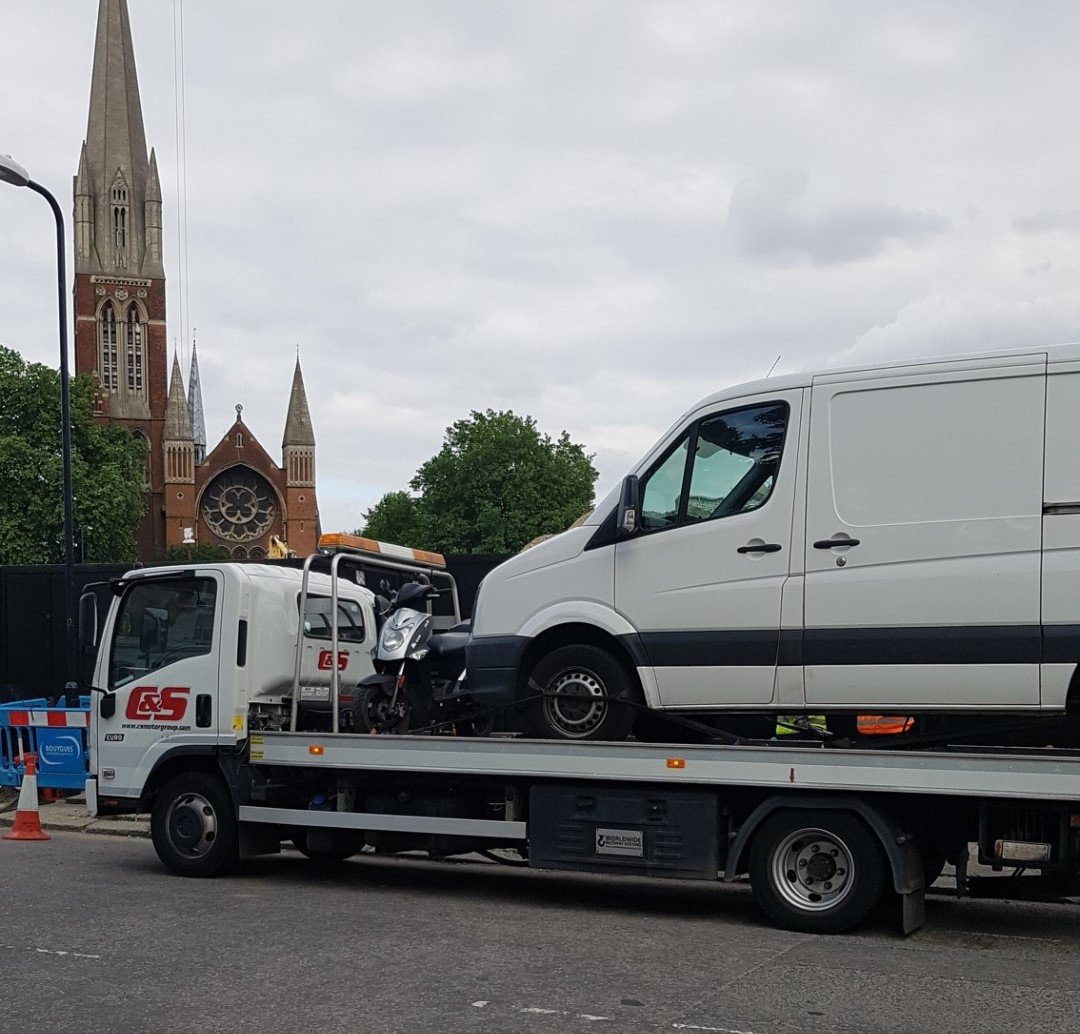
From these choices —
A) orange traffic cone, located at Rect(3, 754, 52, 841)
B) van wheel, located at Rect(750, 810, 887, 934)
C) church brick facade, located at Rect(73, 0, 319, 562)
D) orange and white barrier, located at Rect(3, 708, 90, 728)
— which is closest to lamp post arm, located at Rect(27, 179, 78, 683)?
orange and white barrier, located at Rect(3, 708, 90, 728)

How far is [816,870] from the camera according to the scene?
8.09 m

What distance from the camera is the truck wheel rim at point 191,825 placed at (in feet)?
33.6

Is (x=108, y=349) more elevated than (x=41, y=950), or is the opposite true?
(x=108, y=349)

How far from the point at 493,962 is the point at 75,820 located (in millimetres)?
8731

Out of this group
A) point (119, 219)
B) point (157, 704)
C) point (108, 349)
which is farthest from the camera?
point (108, 349)

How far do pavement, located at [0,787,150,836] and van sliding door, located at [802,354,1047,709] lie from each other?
8.18 m

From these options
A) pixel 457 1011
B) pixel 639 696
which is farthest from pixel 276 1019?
pixel 639 696

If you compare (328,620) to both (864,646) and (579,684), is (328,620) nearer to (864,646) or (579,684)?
(579,684)

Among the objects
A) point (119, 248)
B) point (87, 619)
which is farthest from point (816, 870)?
point (119, 248)

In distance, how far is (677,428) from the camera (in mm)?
8477

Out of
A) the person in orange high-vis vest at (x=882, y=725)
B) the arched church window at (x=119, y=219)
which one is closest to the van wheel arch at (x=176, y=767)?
the person in orange high-vis vest at (x=882, y=725)

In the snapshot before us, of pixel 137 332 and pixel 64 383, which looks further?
pixel 137 332

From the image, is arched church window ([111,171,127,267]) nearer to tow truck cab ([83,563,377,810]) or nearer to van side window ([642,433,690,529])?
tow truck cab ([83,563,377,810])

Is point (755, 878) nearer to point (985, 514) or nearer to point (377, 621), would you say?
point (985, 514)
